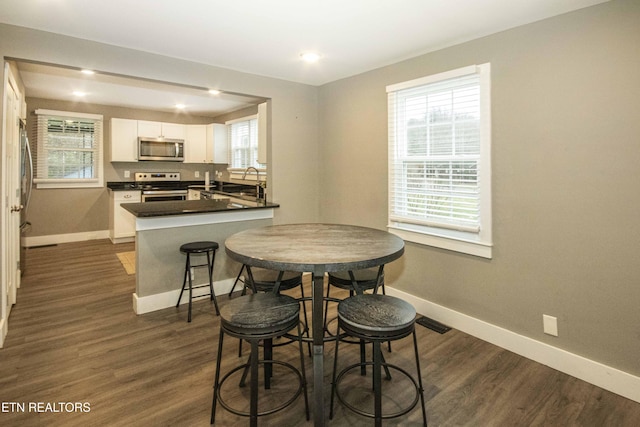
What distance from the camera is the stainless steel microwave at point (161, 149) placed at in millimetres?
6355

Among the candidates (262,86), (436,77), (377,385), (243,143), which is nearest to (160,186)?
(243,143)

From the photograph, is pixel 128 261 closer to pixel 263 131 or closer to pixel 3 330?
pixel 3 330

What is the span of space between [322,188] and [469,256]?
78.4 inches

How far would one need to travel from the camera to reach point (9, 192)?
2.99m

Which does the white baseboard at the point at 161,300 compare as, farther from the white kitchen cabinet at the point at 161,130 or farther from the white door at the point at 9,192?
the white kitchen cabinet at the point at 161,130

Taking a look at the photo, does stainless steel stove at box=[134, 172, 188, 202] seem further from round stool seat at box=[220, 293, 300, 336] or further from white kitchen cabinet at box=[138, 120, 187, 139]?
round stool seat at box=[220, 293, 300, 336]

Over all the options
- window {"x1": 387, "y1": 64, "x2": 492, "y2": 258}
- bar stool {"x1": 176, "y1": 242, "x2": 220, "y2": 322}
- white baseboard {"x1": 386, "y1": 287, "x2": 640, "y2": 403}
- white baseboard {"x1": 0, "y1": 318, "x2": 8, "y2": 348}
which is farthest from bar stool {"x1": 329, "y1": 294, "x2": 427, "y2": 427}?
white baseboard {"x1": 0, "y1": 318, "x2": 8, "y2": 348}

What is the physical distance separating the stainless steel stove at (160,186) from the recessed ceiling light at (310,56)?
4.29m

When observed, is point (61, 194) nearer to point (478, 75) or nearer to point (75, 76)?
point (75, 76)

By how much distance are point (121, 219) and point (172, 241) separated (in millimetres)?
3302

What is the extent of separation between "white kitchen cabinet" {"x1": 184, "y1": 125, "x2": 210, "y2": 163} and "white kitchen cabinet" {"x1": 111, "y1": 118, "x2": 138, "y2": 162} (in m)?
0.90

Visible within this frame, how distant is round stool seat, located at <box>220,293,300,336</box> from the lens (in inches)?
66.4

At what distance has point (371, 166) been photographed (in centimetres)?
367

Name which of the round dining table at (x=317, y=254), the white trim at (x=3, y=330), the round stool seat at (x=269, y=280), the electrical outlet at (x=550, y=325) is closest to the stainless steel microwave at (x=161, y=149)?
the white trim at (x=3, y=330)
